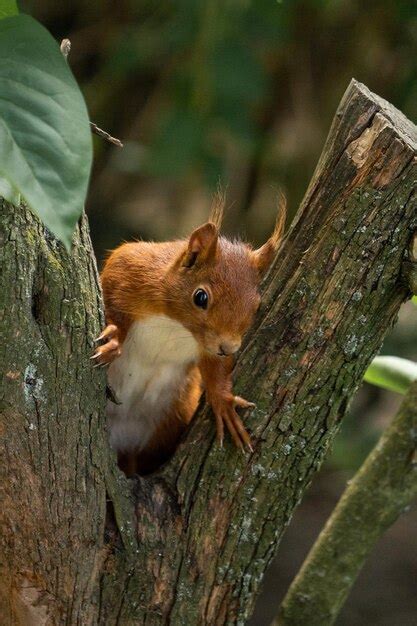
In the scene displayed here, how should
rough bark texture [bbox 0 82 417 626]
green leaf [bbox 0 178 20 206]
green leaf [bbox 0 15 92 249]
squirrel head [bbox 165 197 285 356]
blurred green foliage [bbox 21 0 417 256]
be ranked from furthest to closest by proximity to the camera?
blurred green foliage [bbox 21 0 417 256], squirrel head [bbox 165 197 285 356], rough bark texture [bbox 0 82 417 626], green leaf [bbox 0 178 20 206], green leaf [bbox 0 15 92 249]

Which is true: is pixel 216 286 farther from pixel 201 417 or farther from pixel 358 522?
pixel 358 522

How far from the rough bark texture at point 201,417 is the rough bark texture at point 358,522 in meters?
0.22

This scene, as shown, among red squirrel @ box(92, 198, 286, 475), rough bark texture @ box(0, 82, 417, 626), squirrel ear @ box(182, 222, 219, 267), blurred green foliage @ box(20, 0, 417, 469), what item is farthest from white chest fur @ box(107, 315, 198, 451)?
blurred green foliage @ box(20, 0, 417, 469)

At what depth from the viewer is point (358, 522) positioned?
172cm

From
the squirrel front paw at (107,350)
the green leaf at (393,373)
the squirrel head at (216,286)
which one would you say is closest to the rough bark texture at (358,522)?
the green leaf at (393,373)

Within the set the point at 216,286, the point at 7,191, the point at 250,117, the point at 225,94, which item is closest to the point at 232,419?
the point at 216,286

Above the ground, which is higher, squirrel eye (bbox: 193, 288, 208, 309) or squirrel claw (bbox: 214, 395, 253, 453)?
squirrel eye (bbox: 193, 288, 208, 309)

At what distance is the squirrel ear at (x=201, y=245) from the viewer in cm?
→ 164

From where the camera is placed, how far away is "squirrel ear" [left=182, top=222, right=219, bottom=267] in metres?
1.64

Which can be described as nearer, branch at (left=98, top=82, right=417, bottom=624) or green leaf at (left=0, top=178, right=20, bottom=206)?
green leaf at (left=0, top=178, right=20, bottom=206)

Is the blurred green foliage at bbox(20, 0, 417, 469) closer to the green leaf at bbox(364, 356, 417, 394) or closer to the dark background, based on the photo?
the dark background

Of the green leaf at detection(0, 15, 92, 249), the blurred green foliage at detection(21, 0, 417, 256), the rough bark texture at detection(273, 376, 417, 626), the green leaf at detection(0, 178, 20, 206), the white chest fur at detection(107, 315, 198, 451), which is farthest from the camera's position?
the blurred green foliage at detection(21, 0, 417, 256)

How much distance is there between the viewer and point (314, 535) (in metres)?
3.57

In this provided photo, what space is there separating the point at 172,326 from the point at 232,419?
364 millimetres
